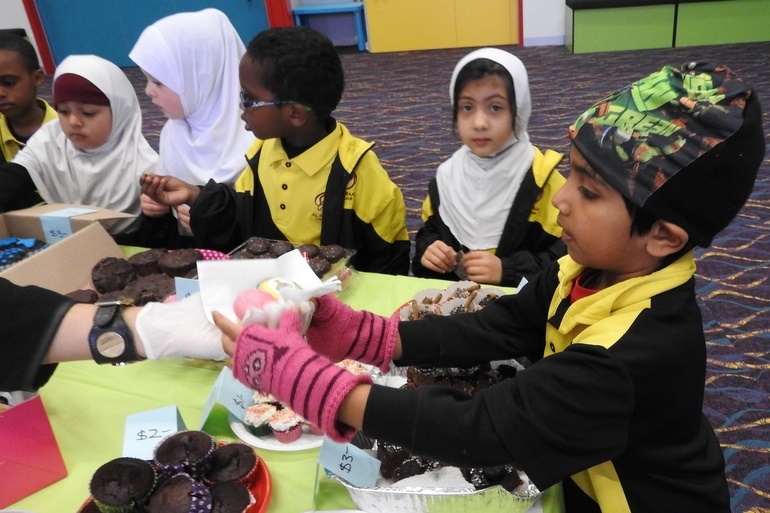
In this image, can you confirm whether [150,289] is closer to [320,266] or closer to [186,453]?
[320,266]

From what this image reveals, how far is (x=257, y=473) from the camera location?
1.01m

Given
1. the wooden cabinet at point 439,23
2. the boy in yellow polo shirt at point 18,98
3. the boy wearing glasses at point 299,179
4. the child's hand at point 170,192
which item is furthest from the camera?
the wooden cabinet at point 439,23

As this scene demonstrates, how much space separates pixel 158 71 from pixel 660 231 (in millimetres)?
1776

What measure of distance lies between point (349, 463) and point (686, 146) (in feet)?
2.14

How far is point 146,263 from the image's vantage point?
5.68ft

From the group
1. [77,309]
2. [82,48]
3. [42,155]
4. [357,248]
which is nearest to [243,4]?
[82,48]

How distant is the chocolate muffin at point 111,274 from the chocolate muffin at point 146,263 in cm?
2

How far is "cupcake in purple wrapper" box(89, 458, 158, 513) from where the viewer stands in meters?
0.91

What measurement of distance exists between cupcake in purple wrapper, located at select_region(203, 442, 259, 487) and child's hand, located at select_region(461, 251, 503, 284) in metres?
0.85

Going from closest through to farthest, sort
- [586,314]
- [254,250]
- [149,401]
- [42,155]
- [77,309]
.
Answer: [586,314]
[77,309]
[149,401]
[254,250]
[42,155]

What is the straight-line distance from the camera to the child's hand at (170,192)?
6.57 feet

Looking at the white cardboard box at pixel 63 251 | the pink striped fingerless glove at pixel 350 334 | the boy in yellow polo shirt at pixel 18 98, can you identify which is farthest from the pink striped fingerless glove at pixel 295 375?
the boy in yellow polo shirt at pixel 18 98

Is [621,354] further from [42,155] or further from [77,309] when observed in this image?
[42,155]

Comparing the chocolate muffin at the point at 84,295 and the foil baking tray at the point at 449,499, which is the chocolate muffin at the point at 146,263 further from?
the foil baking tray at the point at 449,499
